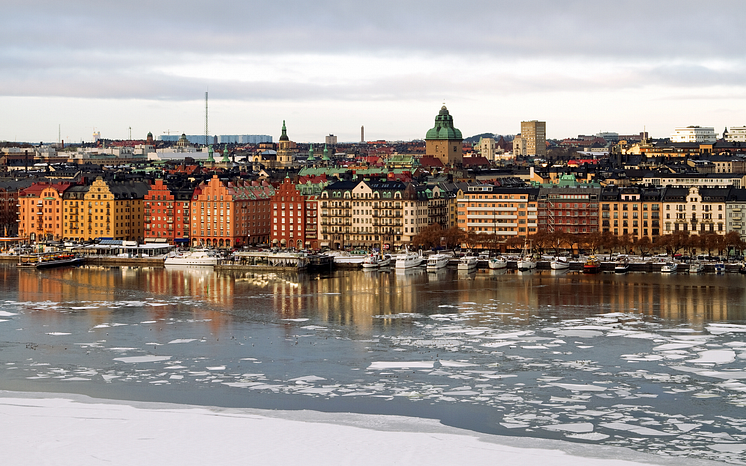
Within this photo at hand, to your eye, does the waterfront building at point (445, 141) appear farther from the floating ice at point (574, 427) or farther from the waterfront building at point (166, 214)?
the floating ice at point (574, 427)

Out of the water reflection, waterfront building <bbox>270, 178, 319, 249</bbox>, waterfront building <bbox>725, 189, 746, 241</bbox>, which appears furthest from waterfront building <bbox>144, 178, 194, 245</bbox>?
waterfront building <bbox>725, 189, 746, 241</bbox>

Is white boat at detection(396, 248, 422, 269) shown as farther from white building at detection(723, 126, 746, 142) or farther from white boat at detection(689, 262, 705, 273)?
white building at detection(723, 126, 746, 142)

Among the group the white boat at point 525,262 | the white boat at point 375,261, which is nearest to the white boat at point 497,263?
the white boat at point 525,262

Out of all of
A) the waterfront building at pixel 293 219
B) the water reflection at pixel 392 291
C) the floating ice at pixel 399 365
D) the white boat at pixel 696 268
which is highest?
the waterfront building at pixel 293 219

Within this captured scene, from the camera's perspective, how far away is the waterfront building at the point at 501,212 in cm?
6712

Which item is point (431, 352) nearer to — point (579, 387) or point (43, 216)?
point (579, 387)

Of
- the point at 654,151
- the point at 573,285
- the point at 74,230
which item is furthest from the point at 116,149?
the point at 573,285

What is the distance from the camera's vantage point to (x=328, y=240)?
68.5m

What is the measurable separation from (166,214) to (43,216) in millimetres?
7703

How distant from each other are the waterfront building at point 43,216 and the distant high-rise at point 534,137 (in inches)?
4886

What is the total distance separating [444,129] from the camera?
124188 millimetres

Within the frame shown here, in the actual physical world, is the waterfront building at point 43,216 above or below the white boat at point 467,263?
above

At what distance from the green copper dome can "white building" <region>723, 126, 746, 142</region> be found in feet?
115

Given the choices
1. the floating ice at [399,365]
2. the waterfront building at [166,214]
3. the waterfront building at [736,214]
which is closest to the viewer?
the floating ice at [399,365]
